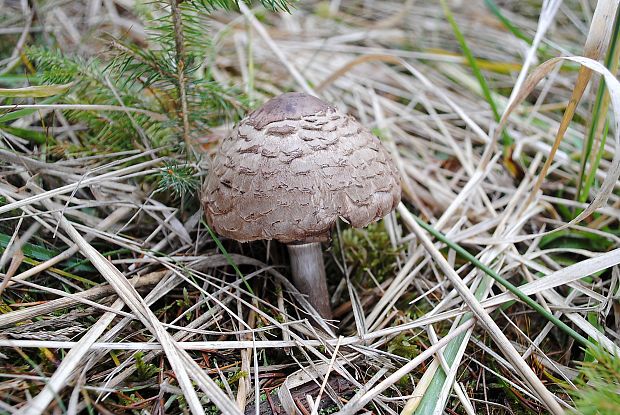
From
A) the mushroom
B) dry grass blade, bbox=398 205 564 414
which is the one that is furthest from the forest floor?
the mushroom

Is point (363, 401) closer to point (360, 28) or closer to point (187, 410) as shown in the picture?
point (187, 410)

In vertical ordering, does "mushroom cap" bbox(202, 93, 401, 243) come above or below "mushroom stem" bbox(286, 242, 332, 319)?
above

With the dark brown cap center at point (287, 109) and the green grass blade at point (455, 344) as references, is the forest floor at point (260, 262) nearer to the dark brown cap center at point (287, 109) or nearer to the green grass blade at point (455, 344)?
the green grass blade at point (455, 344)

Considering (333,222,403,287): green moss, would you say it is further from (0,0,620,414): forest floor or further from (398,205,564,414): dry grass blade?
(398,205,564,414): dry grass blade

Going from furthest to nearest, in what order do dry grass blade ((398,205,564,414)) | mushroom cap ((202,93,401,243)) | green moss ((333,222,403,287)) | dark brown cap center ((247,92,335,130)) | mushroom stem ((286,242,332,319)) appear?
green moss ((333,222,403,287)), mushroom stem ((286,242,332,319)), dark brown cap center ((247,92,335,130)), mushroom cap ((202,93,401,243)), dry grass blade ((398,205,564,414))

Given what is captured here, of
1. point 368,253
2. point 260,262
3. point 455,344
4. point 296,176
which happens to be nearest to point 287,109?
point 296,176

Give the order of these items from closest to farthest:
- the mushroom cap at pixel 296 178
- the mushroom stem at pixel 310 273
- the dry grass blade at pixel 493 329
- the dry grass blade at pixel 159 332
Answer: the dry grass blade at pixel 159 332
the dry grass blade at pixel 493 329
the mushroom cap at pixel 296 178
the mushroom stem at pixel 310 273

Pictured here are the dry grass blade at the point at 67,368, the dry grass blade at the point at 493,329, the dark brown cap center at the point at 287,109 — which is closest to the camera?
the dry grass blade at the point at 67,368

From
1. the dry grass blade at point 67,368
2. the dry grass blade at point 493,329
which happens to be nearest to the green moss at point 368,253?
the dry grass blade at point 493,329
